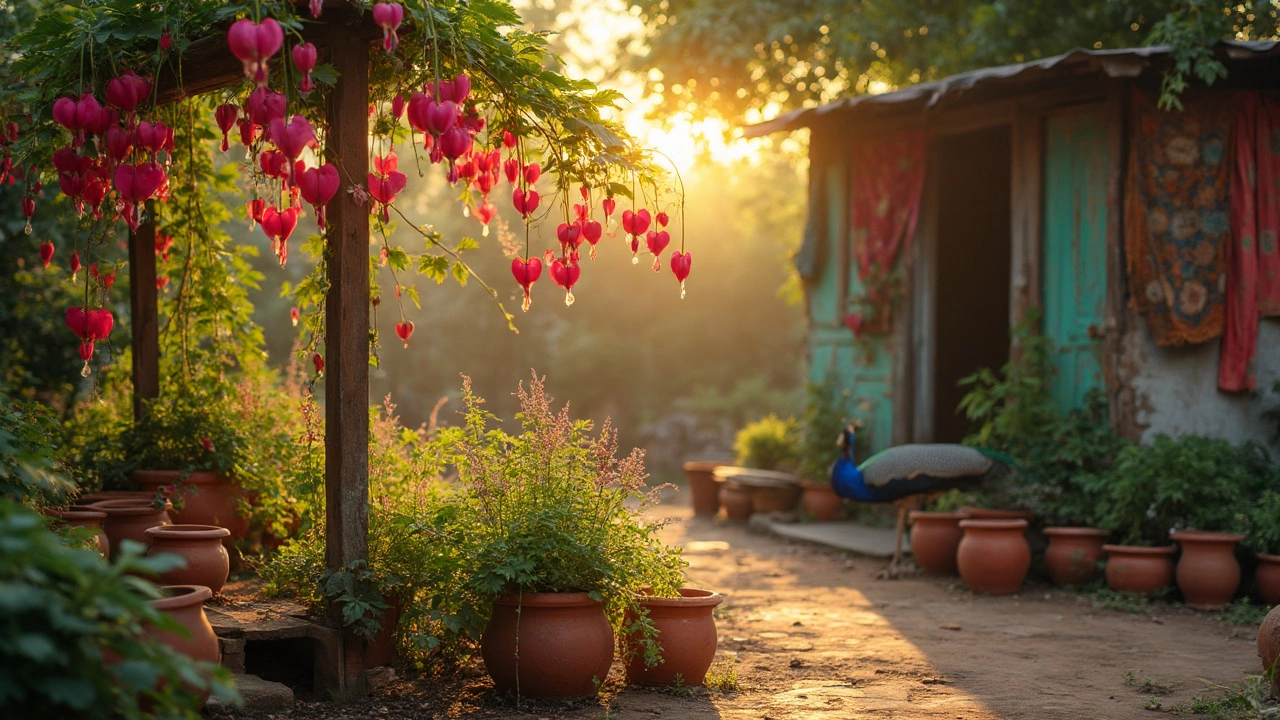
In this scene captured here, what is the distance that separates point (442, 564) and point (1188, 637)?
416 cm

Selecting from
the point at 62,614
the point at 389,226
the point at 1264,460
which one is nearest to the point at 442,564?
the point at 389,226

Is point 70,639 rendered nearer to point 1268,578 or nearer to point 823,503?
point 1268,578

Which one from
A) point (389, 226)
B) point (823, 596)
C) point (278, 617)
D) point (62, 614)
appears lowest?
point (823, 596)

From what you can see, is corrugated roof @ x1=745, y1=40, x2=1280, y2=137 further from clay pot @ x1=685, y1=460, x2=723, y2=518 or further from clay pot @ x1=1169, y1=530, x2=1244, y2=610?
clay pot @ x1=685, y1=460, x2=723, y2=518

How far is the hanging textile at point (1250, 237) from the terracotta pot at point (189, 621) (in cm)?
697

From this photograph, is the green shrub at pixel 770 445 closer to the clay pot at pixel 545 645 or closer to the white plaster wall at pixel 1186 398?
the white plaster wall at pixel 1186 398

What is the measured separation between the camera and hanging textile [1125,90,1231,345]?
7551 mm

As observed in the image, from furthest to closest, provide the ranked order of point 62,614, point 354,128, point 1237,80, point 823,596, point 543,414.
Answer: point 1237,80 → point 823,596 → point 543,414 → point 354,128 → point 62,614

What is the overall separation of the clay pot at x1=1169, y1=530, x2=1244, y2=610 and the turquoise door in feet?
5.69

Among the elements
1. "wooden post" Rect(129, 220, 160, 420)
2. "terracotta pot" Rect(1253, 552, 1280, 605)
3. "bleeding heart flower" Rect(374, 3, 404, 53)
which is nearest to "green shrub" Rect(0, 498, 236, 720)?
"bleeding heart flower" Rect(374, 3, 404, 53)

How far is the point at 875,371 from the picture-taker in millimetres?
9836

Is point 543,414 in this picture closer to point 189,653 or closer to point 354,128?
point 354,128

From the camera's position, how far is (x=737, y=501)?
10.8m

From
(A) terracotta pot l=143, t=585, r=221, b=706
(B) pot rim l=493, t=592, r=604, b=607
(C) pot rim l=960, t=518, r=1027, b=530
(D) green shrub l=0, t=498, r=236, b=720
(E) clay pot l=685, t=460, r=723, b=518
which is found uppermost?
(D) green shrub l=0, t=498, r=236, b=720
